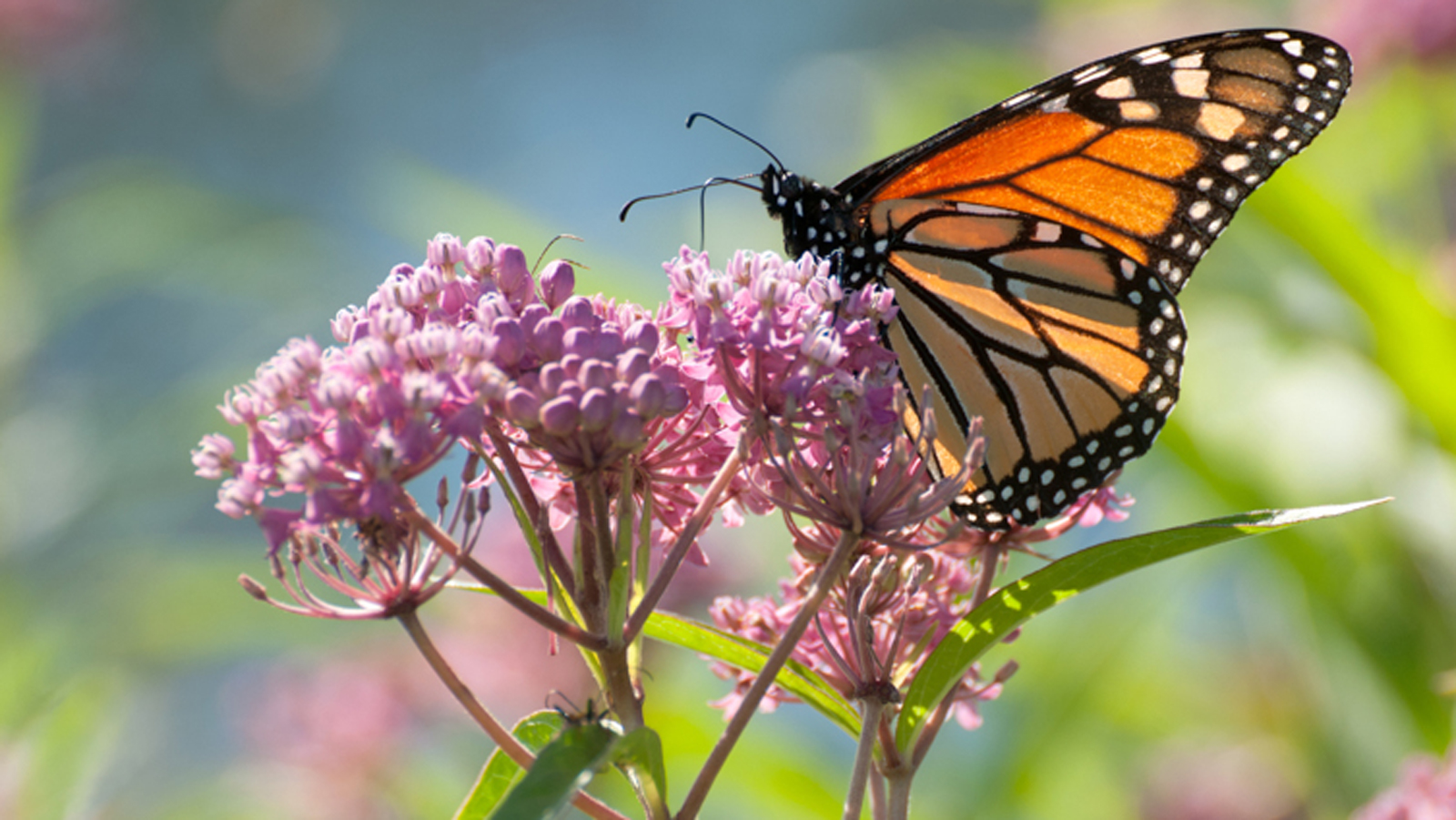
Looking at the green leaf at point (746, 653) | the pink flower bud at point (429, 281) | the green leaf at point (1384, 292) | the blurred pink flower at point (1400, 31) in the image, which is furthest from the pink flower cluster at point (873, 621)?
the blurred pink flower at point (1400, 31)

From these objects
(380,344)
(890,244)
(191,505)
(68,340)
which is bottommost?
(191,505)

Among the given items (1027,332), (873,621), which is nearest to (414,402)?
(873,621)

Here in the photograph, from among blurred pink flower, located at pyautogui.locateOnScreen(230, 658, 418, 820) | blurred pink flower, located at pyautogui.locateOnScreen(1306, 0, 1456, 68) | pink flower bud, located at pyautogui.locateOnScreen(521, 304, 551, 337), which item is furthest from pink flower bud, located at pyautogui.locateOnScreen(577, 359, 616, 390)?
blurred pink flower, located at pyautogui.locateOnScreen(1306, 0, 1456, 68)

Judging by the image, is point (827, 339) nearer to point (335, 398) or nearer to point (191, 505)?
point (335, 398)

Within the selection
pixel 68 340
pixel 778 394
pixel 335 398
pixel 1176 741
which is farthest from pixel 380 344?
pixel 68 340

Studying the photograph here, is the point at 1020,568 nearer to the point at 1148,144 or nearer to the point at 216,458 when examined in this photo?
the point at 1148,144

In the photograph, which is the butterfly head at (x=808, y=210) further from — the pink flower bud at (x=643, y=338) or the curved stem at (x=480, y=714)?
the curved stem at (x=480, y=714)

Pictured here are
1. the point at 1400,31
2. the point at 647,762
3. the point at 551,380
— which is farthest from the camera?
the point at 1400,31

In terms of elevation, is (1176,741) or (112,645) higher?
(1176,741)
